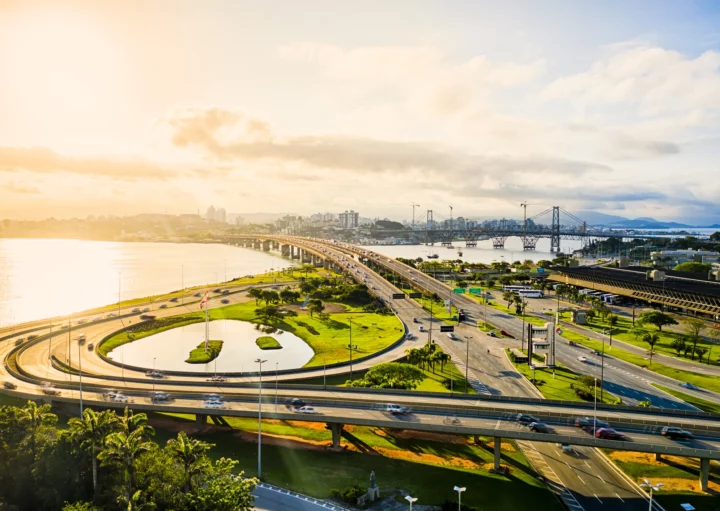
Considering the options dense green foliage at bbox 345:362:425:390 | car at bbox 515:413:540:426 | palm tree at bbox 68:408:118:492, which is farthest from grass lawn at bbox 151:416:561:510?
palm tree at bbox 68:408:118:492

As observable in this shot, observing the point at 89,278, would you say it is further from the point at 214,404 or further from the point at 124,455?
the point at 124,455

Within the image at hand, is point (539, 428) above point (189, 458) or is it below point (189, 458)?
below

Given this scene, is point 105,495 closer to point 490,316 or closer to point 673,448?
point 673,448

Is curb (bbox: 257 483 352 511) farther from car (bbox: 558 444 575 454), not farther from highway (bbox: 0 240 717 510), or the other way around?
car (bbox: 558 444 575 454)

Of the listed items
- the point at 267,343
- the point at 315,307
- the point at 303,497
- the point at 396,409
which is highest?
the point at 396,409

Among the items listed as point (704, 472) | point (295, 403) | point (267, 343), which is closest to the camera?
point (704, 472)

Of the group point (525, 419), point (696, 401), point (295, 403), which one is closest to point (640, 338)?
point (696, 401)
